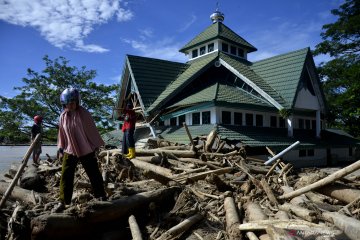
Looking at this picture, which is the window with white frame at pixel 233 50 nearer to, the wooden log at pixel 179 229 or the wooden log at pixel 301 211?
the wooden log at pixel 301 211

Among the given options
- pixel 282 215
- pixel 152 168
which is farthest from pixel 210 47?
pixel 282 215

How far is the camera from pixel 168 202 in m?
5.88

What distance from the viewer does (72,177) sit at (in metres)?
5.43

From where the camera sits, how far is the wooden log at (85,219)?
4195mm

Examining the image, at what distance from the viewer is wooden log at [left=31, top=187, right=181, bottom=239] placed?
165 inches

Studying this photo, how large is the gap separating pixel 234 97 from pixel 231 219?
12.6 meters

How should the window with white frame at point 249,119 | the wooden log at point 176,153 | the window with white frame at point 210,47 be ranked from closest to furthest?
the wooden log at point 176,153
the window with white frame at point 249,119
the window with white frame at point 210,47

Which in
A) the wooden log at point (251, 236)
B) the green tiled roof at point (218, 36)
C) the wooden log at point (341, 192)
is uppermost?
the green tiled roof at point (218, 36)

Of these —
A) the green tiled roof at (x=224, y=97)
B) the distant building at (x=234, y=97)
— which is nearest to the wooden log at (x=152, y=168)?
the distant building at (x=234, y=97)

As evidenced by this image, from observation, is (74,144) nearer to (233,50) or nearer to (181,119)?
(181,119)

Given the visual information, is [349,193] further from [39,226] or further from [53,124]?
[53,124]

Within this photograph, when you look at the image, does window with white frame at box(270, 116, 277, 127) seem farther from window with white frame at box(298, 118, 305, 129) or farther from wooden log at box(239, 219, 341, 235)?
wooden log at box(239, 219, 341, 235)

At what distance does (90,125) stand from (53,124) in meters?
24.8

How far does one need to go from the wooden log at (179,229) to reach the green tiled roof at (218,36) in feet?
61.3
